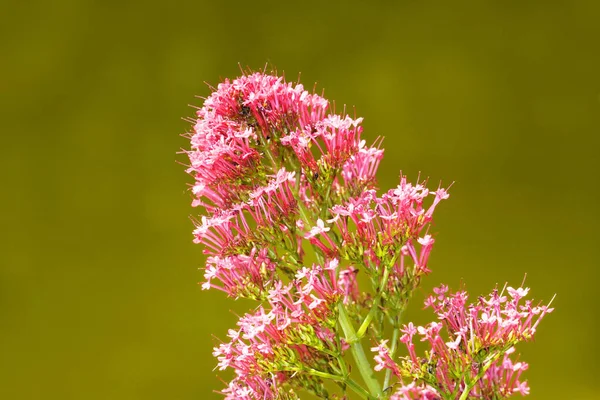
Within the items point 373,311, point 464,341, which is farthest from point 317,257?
point 464,341

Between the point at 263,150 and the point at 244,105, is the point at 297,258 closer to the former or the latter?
the point at 263,150

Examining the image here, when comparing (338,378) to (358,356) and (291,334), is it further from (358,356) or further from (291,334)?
(291,334)

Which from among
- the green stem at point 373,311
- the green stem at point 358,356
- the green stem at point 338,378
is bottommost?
the green stem at point 338,378

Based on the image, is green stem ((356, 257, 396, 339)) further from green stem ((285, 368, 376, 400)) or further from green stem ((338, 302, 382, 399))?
green stem ((285, 368, 376, 400))

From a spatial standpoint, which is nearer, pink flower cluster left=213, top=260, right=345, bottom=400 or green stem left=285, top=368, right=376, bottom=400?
pink flower cluster left=213, top=260, right=345, bottom=400

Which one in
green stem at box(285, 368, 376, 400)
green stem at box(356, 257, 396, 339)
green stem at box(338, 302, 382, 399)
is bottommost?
green stem at box(285, 368, 376, 400)

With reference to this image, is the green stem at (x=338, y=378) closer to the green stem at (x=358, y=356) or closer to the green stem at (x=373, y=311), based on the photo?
the green stem at (x=358, y=356)

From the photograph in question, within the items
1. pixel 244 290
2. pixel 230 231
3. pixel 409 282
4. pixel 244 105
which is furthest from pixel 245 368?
pixel 244 105

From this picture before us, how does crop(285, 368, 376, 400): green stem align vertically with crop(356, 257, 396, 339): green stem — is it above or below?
below
